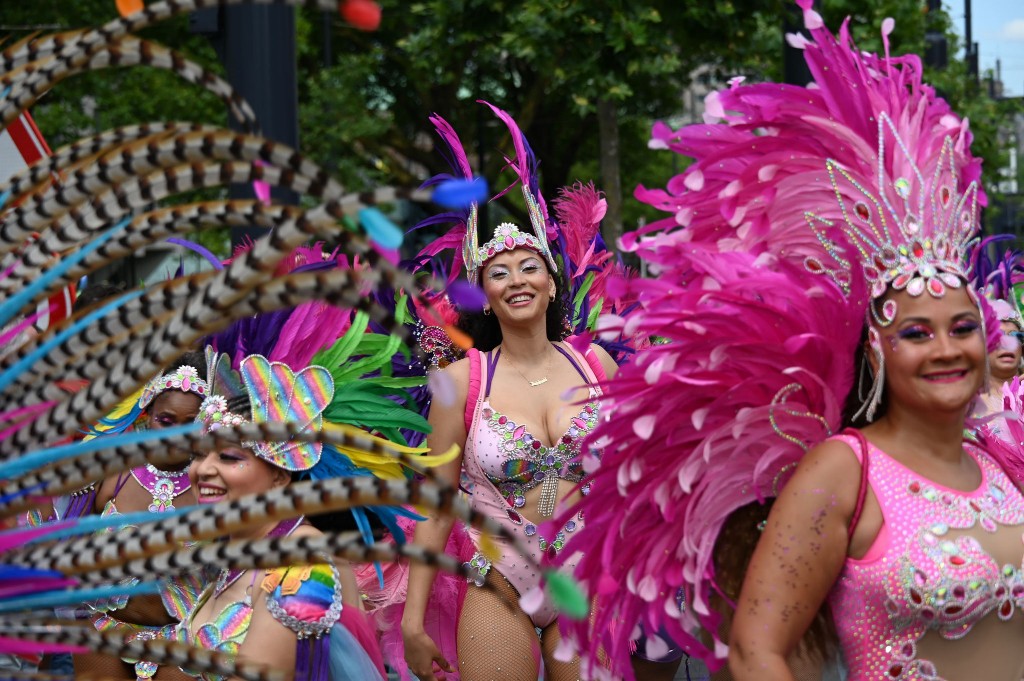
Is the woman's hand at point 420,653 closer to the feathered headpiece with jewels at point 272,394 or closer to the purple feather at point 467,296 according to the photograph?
the feathered headpiece with jewels at point 272,394

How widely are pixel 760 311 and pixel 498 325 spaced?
8.19 feet

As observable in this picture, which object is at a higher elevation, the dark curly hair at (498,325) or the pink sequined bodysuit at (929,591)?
the pink sequined bodysuit at (929,591)

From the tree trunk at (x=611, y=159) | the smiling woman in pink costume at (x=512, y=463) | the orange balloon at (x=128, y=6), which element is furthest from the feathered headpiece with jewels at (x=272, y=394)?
the tree trunk at (x=611, y=159)

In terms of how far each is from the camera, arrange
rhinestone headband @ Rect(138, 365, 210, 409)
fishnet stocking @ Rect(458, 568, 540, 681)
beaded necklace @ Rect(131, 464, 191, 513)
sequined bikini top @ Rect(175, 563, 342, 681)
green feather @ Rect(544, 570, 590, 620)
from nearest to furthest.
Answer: green feather @ Rect(544, 570, 590, 620) → sequined bikini top @ Rect(175, 563, 342, 681) → fishnet stocking @ Rect(458, 568, 540, 681) → rhinestone headband @ Rect(138, 365, 210, 409) → beaded necklace @ Rect(131, 464, 191, 513)

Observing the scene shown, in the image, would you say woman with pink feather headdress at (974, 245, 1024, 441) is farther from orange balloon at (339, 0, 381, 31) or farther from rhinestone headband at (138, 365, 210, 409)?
orange balloon at (339, 0, 381, 31)

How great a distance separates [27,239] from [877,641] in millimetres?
1743

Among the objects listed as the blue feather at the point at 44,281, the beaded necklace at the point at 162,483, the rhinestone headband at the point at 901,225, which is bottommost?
the beaded necklace at the point at 162,483

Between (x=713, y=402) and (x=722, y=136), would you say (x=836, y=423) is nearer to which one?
(x=713, y=402)

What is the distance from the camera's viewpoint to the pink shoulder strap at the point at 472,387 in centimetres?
480

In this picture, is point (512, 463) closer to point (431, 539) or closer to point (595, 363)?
point (431, 539)

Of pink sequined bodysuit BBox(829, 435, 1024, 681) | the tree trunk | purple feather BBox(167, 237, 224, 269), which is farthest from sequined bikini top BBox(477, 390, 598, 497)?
the tree trunk

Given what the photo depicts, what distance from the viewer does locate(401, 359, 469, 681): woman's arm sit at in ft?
15.2

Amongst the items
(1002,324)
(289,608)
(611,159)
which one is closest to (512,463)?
(289,608)

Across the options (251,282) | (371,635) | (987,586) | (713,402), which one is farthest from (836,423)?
(251,282)
